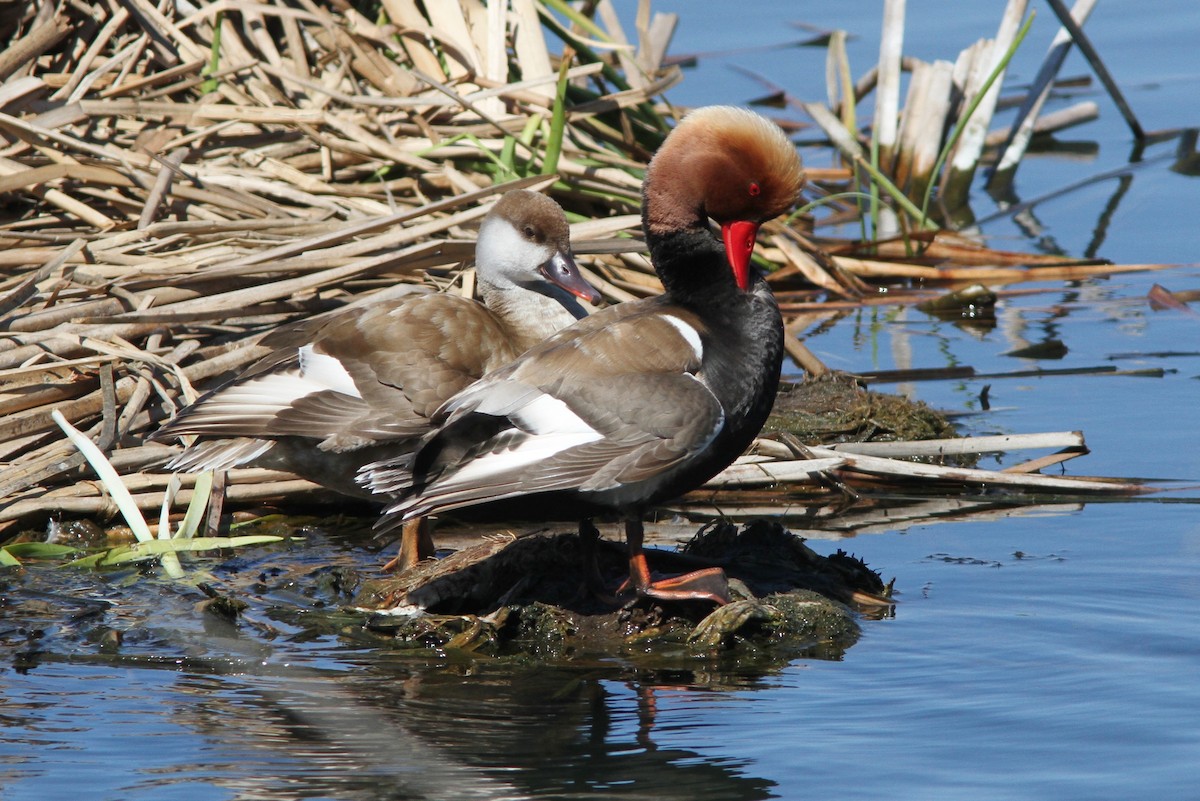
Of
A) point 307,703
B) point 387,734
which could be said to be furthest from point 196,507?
point 387,734

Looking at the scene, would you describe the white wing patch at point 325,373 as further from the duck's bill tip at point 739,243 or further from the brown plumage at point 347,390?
the duck's bill tip at point 739,243

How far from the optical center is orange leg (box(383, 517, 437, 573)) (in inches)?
198

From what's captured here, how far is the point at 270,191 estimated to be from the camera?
699 cm

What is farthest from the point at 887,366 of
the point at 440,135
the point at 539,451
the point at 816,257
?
the point at 539,451

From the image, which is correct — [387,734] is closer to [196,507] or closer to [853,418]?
[196,507]

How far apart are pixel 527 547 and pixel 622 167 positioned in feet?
10.2

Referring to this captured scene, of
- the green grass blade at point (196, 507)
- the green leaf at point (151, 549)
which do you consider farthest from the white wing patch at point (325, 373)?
the green leaf at point (151, 549)

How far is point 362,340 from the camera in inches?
207

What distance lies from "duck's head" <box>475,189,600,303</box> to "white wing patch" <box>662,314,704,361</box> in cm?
130

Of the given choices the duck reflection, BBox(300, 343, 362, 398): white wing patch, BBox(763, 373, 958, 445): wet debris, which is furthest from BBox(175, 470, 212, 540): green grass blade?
BBox(763, 373, 958, 445): wet debris

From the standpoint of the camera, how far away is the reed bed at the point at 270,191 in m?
5.73

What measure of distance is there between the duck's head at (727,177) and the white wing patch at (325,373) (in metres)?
1.14

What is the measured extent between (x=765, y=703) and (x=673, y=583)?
2.08 feet

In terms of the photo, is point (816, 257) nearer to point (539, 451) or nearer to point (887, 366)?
point (887, 366)
